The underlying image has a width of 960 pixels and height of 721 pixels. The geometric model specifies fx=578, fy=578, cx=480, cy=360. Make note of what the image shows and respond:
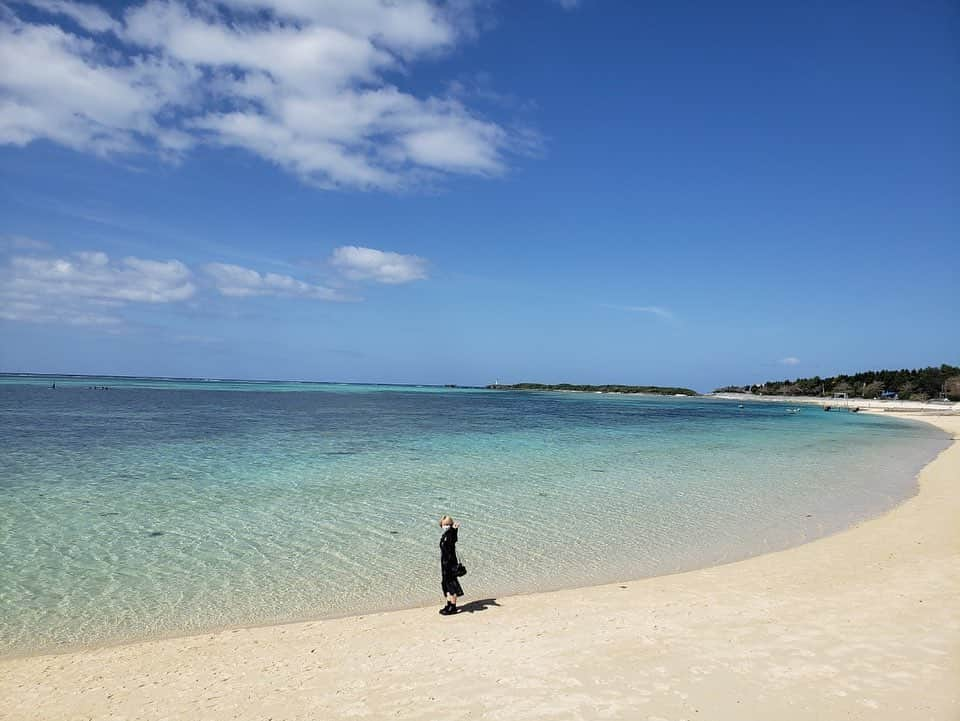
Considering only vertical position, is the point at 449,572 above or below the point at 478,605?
above

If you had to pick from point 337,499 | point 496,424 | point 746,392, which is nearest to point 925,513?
point 337,499

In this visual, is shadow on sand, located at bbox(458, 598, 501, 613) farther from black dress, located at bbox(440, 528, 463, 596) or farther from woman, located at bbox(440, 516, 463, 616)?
black dress, located at bbox(440, 528, 463, 596)

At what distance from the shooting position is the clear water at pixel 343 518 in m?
9.35

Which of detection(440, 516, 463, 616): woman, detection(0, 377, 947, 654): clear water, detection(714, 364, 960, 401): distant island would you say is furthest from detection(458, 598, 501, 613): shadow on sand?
detection(714, 364, 960, 401): distant island

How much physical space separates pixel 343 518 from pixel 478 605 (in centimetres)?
612

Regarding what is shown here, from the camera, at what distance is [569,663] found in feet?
22.5

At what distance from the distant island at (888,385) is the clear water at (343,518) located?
→ 111600 millimetres

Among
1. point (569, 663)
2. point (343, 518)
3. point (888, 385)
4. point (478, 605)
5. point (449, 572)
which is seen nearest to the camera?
point (569, 663)

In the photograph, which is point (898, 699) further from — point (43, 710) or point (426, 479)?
point (426, 479)

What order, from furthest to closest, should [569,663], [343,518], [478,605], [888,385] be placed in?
[888,385]
[343,518]
[478,605]
[569,663]

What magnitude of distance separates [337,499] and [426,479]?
4.13 meters

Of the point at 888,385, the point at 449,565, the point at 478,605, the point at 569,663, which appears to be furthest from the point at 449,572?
the point at 888,385

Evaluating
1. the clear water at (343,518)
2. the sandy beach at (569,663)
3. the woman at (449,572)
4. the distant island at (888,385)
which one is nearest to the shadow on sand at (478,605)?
the sandy beach at (569,663)

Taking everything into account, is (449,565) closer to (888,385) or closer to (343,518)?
(343,518)
